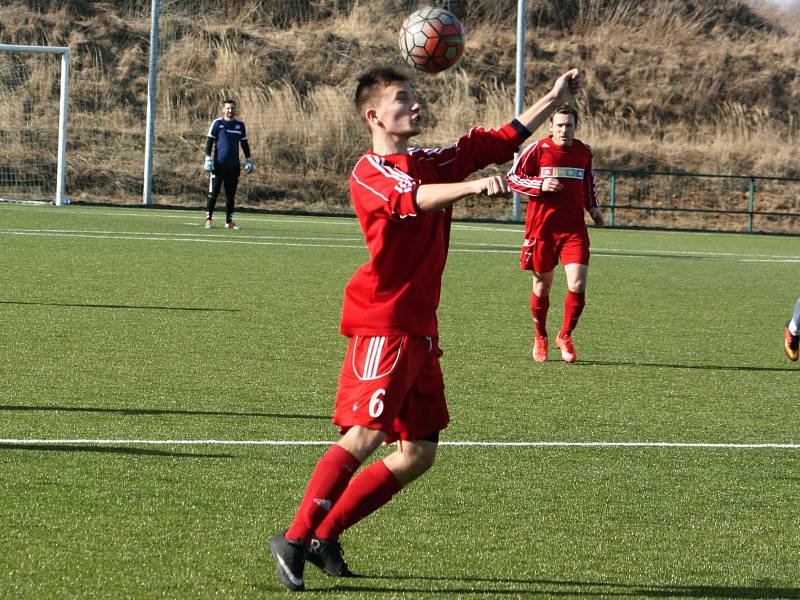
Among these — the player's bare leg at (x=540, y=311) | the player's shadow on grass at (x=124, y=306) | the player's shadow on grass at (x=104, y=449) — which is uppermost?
the player's bare leg at (x=540, y=311)

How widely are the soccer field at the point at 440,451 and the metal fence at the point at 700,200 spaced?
20933mm

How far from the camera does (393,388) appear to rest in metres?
4.05

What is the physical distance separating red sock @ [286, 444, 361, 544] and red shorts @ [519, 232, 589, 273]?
5.71 m

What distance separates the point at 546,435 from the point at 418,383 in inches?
102

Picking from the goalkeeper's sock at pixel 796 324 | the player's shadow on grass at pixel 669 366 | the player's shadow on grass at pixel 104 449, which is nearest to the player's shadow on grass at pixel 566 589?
the player's shadow on grass at pixel 104 449

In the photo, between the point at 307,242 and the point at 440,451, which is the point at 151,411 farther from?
the point at 307,242

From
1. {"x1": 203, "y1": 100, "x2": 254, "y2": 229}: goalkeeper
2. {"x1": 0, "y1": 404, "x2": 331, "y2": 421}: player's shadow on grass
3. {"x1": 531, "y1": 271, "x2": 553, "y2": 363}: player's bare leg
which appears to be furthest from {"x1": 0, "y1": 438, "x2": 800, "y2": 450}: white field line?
{"x1": 203, "y1": 100, "x2": 254, "y2": 229}: goalkeeper

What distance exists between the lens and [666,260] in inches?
795

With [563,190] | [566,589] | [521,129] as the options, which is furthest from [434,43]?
[563,190]

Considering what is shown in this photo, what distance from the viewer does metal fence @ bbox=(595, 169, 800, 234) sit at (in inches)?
1356

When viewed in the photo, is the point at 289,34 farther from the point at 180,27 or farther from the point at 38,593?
the point at 38,593

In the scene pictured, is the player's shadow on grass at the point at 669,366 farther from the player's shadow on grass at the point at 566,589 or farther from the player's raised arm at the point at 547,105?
the player's shadow on grass at the point at 566,589

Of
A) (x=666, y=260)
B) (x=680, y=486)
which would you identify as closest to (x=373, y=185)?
(x=680, y=486)

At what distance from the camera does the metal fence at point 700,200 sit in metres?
34.4
